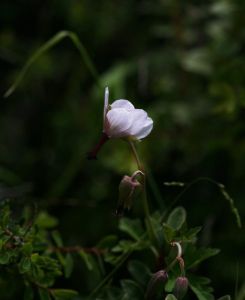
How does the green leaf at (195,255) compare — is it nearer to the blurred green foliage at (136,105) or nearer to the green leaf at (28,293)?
the green leaf at (28,293)

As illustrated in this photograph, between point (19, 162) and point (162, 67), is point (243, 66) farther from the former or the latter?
point (19, 162)

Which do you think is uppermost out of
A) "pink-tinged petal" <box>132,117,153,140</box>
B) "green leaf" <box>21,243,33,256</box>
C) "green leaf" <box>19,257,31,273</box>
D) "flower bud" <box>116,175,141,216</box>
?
"pink-tinged petal" <box>132,117,153,140</box>

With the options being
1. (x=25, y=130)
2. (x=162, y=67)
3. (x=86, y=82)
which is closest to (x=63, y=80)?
(x=86, y=82)

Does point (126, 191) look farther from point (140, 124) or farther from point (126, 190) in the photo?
point (140, 124)

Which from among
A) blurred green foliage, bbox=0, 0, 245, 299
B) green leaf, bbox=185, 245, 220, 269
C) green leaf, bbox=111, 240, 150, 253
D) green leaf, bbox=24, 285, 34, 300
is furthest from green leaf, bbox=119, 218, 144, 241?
blurred green foliage, bbox=0, 0, 245, 299

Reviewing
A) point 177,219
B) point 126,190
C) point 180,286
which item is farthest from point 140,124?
point 180,286

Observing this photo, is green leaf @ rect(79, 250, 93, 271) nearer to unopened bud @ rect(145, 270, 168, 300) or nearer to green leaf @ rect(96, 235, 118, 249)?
green leaf @ rect(96, 235, 118, 249)

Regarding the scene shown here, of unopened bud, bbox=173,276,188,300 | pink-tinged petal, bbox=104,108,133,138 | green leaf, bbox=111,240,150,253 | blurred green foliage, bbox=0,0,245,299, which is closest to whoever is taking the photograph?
unopened bud, bbox=173,276,188,300

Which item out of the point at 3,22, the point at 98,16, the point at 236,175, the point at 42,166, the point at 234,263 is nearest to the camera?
the point at 234,263
